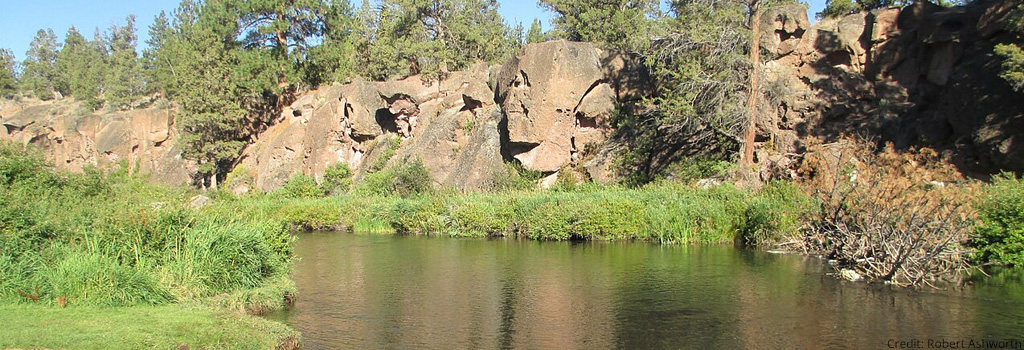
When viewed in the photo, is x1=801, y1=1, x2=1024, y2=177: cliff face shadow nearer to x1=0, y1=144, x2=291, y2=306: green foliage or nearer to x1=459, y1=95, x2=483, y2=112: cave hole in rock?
x1=459, y1=95, x2=483, y2=112: cave hole in rock

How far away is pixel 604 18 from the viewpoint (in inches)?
1876

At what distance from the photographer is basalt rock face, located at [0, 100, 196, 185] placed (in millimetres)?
64062

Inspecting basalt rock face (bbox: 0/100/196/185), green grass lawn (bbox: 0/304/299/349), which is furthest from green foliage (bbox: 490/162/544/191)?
basalt rock face (bbox: 0/100/196/185)

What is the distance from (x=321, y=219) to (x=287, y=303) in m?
21.7

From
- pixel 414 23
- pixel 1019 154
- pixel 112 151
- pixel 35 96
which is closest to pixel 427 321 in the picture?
pixel 1019 154

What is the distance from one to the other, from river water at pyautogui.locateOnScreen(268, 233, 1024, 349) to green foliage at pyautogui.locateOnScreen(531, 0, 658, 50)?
24743 millimetres

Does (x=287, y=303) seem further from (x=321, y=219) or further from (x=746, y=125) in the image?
(x=746, y=125)

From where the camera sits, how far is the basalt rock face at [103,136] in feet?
210

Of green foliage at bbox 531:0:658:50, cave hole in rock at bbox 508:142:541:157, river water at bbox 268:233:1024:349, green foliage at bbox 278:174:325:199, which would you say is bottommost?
river water at bbox 268:233:1024:349

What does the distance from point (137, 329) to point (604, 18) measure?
40.1 meters

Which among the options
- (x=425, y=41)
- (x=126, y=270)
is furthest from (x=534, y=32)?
(x=126, y=270)

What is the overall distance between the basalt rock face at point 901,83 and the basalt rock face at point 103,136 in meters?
47.0

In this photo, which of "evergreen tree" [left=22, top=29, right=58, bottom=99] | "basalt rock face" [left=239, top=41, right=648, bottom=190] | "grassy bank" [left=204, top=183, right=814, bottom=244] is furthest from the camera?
"evergreen tree" [left=22, top=29, right=58, bottom=99]

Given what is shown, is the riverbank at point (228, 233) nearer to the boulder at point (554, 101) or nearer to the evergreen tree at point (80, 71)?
the boulder at point (554, 101)
